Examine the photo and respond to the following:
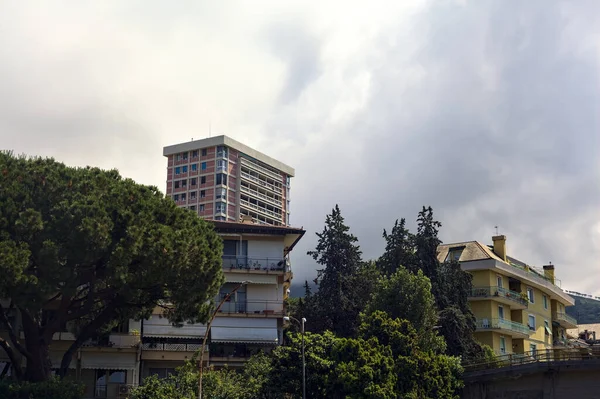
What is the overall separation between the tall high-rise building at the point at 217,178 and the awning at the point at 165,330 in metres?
65.0

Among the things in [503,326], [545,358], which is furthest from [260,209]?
[545,358]

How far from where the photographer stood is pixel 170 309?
130 feet

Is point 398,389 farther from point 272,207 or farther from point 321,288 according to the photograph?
point 272,207

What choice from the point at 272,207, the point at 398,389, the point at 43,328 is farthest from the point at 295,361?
the point at 272,207

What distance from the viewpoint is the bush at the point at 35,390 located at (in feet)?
114

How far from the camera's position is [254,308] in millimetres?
52469

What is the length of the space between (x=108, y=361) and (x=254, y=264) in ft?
38.9

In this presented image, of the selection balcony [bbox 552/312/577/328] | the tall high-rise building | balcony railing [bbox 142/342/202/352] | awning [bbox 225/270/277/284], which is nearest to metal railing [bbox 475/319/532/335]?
balcony [bbox 552/312/577/328]

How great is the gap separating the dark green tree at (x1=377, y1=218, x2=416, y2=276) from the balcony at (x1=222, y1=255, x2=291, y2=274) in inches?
361

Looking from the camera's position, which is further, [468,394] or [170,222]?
[468,394]

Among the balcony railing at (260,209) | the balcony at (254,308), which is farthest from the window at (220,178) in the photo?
the balcony at (254,308)

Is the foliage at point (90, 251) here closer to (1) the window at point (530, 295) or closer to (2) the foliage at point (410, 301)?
(2) the foliage at point (410, 301)

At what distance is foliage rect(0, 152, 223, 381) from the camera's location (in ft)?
110

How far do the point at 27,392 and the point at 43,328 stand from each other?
13.7 ft
